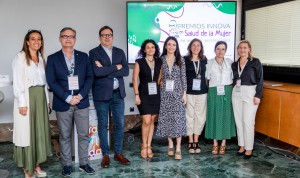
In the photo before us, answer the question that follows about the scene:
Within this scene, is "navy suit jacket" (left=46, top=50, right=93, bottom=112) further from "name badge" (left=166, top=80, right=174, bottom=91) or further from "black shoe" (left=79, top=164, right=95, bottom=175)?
"name badge" (left=166, top=80, right=174, bottom=91)

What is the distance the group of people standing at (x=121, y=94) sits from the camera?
123 inches

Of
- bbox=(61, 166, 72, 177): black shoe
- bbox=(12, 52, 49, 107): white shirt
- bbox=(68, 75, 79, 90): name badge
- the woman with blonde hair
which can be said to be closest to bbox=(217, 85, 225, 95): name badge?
the woman with blonde hair

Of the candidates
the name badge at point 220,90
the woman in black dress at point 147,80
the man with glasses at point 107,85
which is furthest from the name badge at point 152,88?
the name badge at point 220,90

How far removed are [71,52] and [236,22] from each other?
321cm

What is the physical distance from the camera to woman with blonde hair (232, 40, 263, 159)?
12.2 ft

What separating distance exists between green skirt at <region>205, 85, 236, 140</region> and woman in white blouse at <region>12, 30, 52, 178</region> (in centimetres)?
202

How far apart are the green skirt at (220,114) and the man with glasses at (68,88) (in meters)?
1.60

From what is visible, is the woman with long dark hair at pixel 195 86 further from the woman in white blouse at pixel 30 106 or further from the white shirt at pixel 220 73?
the woman in white blouse at pixel 30 106

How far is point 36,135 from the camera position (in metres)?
3.18

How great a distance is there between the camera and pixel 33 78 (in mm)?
3072

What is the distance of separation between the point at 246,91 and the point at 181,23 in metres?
1.71

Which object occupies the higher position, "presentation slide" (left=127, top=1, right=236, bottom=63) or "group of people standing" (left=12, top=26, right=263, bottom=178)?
"presentation slide" (left=127, top=1, right=236, bottom=63)

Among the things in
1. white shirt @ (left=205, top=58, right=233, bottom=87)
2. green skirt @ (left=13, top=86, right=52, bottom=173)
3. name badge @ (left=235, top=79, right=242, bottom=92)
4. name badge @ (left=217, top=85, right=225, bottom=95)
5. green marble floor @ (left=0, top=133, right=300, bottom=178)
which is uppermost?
white shirt @ (left=205, top=58, right=233, bottom=87)

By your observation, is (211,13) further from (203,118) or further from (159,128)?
(159,128)
